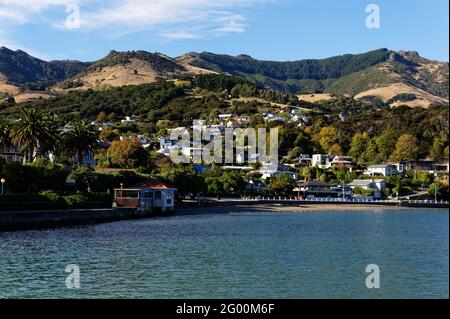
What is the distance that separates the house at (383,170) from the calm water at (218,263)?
8844 cm

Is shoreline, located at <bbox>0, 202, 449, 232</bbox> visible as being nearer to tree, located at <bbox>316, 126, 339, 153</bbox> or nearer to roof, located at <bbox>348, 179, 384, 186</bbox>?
roof, located at <bbox>348, 179, 384, 186</bbox>

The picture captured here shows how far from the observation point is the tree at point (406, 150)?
5763 inches

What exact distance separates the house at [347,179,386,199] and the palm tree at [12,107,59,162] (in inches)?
2850

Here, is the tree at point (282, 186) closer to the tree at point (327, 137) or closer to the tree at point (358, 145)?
the tree at point (358, 145)

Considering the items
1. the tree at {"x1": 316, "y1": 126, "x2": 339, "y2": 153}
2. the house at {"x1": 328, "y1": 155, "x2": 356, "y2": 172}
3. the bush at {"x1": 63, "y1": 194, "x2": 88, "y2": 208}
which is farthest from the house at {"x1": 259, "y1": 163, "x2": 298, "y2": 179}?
the bush at {"x1": 63, "y1": 194, "x2": 88, "y2": 208}

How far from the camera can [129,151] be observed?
108 metres

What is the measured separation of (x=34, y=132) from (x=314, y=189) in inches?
2719

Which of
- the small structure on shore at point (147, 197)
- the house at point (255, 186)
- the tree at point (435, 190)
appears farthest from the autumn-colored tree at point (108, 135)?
the tree at point (435, 190)

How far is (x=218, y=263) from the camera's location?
32.4 m

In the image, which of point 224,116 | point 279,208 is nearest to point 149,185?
point 279,208

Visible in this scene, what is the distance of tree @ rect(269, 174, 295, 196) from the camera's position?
390ft

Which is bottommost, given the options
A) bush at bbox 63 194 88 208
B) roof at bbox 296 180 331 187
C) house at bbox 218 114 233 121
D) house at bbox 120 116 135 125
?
bush at bbox 63 194 88 208

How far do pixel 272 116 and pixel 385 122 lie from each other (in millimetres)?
36909
